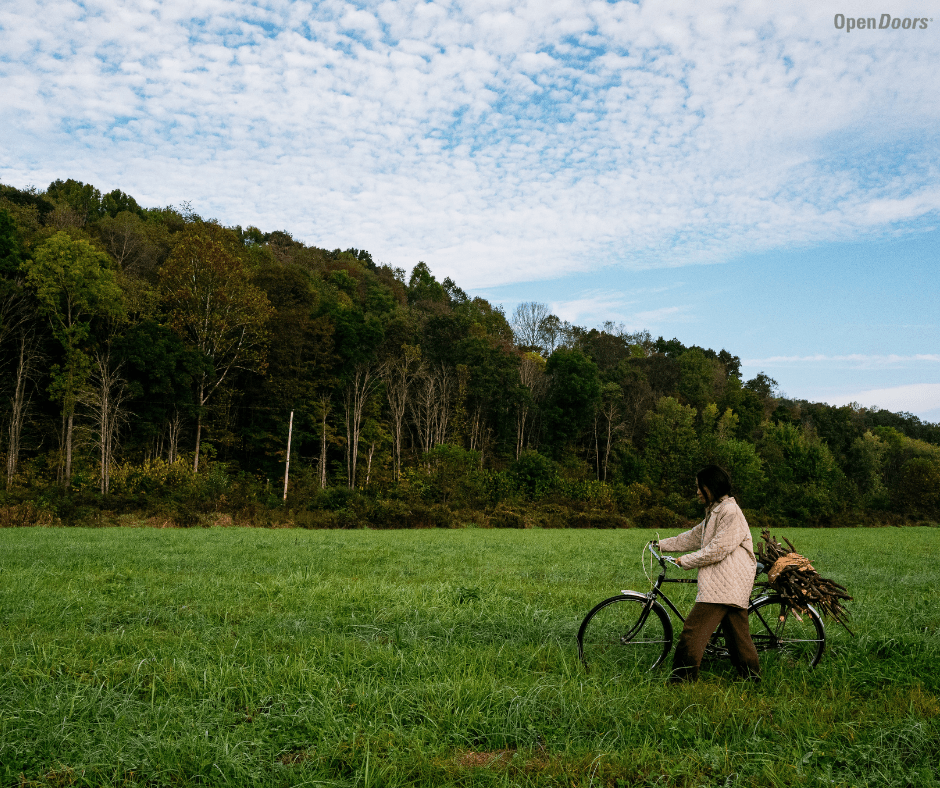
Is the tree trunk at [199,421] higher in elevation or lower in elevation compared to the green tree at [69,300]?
lower

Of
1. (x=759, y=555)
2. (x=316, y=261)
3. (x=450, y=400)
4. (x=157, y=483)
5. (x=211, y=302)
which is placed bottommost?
(x=157, y=483)

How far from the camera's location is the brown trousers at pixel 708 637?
16.6 feet

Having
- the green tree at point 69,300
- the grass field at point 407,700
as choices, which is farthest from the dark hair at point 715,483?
the green tree at point 69,300

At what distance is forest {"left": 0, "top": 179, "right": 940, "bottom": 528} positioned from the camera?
30578 mm

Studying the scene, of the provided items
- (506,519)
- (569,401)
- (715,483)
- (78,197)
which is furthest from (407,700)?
(78,197)

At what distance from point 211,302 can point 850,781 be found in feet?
125

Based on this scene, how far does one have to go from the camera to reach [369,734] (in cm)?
398

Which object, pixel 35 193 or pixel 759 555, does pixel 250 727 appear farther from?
pixel 35 193

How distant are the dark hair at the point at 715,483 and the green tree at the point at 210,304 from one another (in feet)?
112

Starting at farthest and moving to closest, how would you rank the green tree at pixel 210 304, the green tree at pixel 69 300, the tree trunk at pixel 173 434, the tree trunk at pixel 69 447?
the green tree at pixel 210 304
the tree trunk at pixel 173 434
the green tree at pixel 69 300
the tree trunk at pixel 69 447

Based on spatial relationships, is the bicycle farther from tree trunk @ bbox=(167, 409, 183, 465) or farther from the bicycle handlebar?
tree trunk @ bbox=(167, 409, 183, 465)

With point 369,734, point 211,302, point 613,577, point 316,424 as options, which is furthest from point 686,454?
point 369,734

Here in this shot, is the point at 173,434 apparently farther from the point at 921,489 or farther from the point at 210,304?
the point at 921,489

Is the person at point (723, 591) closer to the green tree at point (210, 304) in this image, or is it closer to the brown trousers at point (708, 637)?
the brown trousers at point (708, 637)
